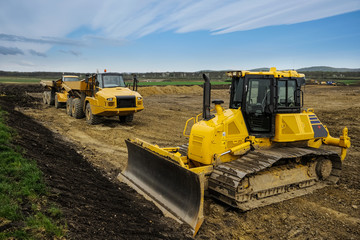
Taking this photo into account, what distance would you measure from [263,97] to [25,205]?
4.92 m

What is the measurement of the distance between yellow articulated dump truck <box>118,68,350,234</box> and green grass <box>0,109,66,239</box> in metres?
2.21

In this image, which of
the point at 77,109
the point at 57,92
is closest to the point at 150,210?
the point at 77,109

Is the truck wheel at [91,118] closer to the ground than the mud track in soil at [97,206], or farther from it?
farther from it

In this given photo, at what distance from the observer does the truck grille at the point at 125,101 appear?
14094 millimetres

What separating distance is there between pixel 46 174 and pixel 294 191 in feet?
17.2

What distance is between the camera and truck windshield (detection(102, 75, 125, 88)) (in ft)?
49.9

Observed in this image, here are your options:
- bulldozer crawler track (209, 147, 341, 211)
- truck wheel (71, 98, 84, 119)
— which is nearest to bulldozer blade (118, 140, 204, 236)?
bulldozer crawler track (209, 147, 341, 211)

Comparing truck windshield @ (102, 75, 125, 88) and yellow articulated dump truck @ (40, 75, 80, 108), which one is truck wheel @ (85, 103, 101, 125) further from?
yellow articulated dump truck @ (40, 75, 80, 108)

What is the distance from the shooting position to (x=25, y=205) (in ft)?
15.2

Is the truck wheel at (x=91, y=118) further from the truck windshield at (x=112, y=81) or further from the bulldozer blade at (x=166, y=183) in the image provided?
the bulldozer blade at (x=166, y=183)

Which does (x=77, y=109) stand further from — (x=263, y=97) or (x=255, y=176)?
(x=255, y=176)

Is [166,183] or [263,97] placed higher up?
[263,97]

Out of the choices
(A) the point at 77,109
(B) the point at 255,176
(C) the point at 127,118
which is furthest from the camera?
(A) the point at 77,109

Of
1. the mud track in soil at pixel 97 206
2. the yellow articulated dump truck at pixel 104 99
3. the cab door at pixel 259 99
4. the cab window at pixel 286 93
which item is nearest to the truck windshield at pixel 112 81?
the yellow articulated dump truck at pixel 104 99
